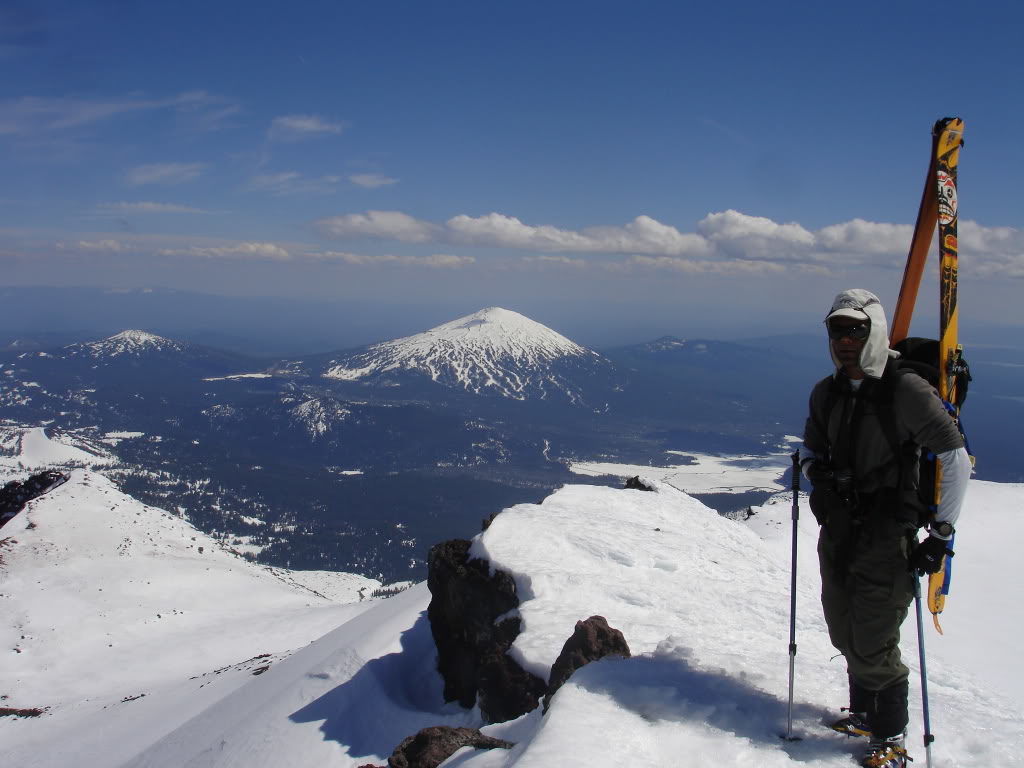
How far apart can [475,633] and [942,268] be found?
48.7 ft

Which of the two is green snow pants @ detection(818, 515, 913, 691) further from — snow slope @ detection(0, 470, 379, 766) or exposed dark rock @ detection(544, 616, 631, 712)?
snow slope @ detection(0, 470, 379, 766)

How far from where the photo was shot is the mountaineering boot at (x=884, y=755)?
6.36 m

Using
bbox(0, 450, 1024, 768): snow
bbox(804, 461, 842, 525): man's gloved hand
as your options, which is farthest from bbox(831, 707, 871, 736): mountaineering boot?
bbox(804, 461, 842, 525): man's gloved hand

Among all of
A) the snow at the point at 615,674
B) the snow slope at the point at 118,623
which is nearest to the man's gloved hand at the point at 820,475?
the snow at the point at 615,674

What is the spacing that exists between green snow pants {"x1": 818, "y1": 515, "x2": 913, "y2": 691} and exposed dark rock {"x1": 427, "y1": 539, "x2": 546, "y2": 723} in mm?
8367

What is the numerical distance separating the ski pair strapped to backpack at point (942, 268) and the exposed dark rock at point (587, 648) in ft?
17.2

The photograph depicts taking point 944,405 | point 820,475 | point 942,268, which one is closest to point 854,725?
point 820,475

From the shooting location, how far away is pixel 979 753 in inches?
272

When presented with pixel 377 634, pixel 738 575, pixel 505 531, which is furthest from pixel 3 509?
pixel 738 575

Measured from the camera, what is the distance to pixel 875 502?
22.2ft

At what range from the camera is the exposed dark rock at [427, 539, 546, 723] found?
14.2m

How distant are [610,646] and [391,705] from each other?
10.1m

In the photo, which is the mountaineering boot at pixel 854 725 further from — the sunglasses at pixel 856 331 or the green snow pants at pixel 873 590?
the sunglasses at pixel 856 331

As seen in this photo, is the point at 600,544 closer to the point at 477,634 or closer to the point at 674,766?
the point at 477,634
